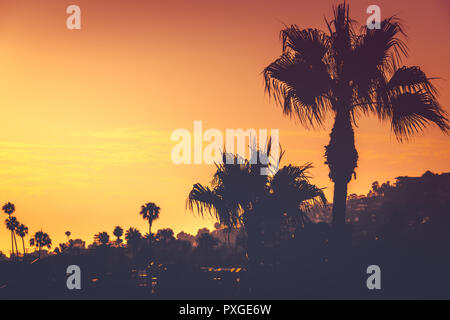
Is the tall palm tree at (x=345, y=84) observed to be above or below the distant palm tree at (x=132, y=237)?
above

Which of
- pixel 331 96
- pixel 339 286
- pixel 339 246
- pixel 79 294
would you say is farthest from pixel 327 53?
pixel 79 294

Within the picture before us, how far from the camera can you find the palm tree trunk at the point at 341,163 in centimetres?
1476

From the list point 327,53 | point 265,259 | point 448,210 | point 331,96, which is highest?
point 327,53

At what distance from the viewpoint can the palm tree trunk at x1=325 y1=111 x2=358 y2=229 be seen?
14.8m

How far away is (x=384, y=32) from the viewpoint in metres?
14.7

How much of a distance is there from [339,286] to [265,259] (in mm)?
2514

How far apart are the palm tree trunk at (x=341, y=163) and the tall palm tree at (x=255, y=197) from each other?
69 centimetres

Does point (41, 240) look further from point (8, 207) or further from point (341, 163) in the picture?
point (341, 163)

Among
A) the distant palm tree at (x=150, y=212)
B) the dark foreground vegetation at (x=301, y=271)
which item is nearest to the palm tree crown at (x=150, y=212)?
the distant palm tree at (x=150, y=212)

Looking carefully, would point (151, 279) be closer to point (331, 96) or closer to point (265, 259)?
point (265, 259)

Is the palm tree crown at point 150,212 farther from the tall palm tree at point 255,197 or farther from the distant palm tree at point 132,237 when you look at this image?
the tall palm tree at point 255,197

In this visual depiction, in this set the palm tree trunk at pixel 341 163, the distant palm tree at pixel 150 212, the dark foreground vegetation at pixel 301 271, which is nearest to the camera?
the dark foreground vegetation at pixel 301 271

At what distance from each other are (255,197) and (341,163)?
A: 2499mm
